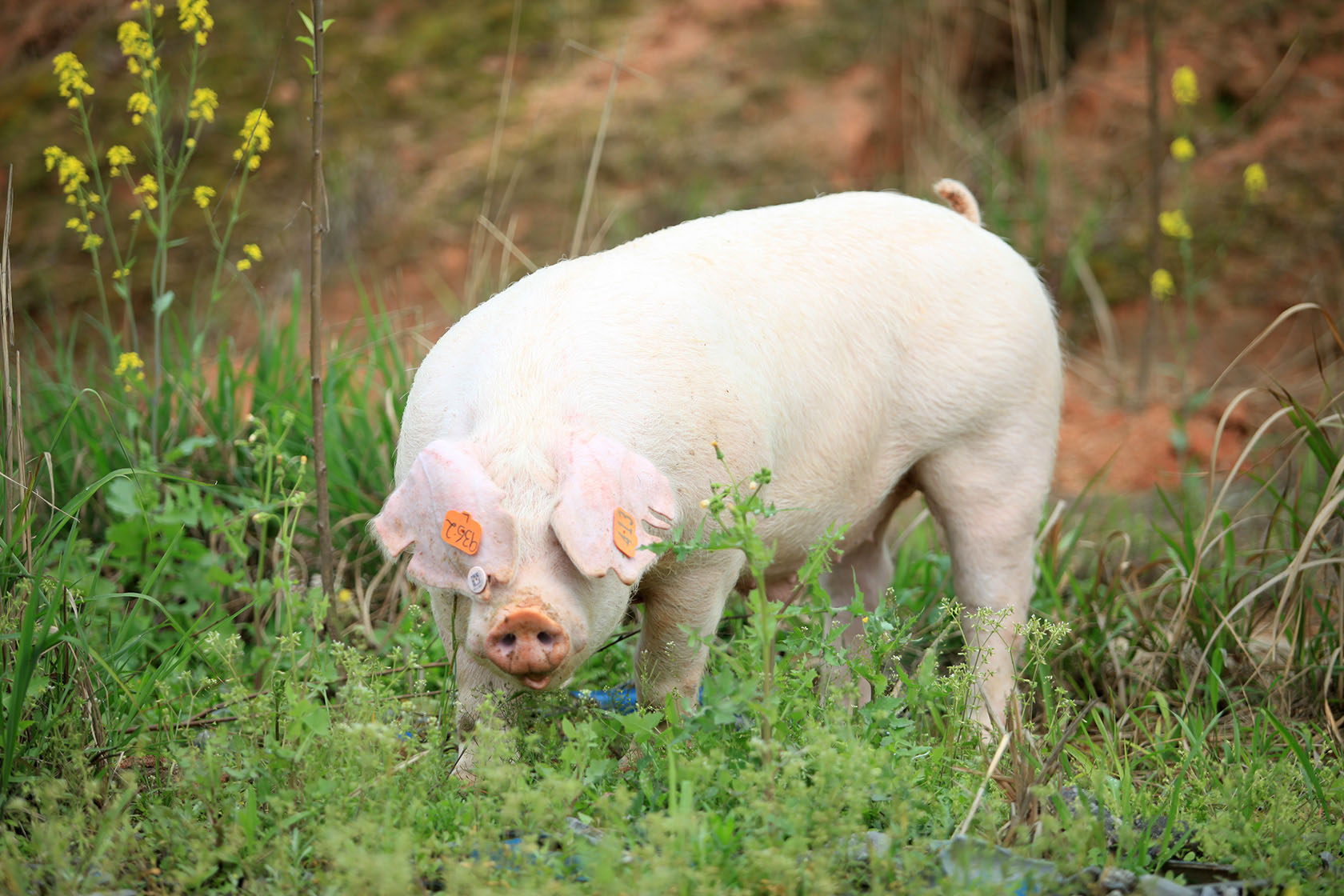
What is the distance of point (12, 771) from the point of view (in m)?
2.40

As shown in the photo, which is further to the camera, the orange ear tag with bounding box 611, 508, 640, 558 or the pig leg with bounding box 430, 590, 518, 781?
the pig leg with bounding box 430, 590, 518, 781

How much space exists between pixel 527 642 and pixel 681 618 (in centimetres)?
64

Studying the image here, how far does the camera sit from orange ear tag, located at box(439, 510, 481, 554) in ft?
7.04

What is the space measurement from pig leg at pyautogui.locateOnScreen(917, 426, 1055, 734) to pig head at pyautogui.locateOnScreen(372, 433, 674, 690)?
4.12ft

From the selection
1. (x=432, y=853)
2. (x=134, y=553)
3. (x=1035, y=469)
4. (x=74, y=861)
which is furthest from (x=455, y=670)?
(x=1035, y=469)

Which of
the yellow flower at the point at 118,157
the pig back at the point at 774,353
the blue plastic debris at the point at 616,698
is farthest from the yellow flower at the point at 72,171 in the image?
the blue plastic debris at the point at 616,698

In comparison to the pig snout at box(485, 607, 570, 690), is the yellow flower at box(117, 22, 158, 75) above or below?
above

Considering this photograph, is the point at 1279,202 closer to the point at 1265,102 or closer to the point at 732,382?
the point at 1265,102

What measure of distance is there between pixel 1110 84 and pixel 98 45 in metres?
6.18

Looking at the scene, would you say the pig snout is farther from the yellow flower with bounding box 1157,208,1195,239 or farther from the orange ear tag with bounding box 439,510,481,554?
the yellow flower with bounding box 1157,208,1195,239

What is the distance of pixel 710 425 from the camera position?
2633 mm

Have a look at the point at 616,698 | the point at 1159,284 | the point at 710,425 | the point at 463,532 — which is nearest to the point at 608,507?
the point at 463,532

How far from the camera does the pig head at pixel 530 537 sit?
2.15 meters

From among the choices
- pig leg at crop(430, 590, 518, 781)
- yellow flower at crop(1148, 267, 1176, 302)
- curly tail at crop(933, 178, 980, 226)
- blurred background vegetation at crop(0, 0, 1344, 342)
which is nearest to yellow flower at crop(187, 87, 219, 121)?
pig leg at crop(430, 590, 518, 781)
